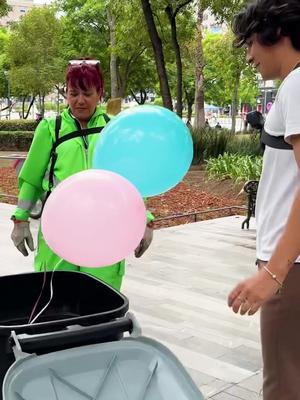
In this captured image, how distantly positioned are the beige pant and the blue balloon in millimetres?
817

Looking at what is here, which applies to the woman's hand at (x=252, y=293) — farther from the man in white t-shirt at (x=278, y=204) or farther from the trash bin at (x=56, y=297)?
the trash bin at (x=56, y=297)

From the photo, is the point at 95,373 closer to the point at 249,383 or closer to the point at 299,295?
the point at 299,295

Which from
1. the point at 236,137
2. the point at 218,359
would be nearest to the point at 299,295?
the point at 218,359

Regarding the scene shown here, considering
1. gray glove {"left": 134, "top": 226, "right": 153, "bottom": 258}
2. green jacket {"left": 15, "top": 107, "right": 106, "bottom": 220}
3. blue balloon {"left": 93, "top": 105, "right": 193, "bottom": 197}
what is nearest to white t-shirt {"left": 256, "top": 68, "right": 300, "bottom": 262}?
blue balloon {"left": 93, "top": 105, "right": 193, "bottom": 197}

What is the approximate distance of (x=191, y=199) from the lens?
31.9 ft

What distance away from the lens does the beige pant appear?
6.16 ft

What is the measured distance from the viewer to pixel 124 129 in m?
2.44

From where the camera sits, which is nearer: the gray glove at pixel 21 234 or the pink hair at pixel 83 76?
the pink hair at pixel 83 76

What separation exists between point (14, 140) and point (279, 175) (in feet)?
66.7

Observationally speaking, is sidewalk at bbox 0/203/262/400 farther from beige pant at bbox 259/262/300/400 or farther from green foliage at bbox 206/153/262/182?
green foliage at bbox 206/153/262/182

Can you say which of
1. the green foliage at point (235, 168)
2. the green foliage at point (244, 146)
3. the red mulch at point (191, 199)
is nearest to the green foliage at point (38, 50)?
the green foliage at point (244, 146)

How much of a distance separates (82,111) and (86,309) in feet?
3.58

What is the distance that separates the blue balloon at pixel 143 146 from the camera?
7.96ft

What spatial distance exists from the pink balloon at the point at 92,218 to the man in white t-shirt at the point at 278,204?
426 mm
